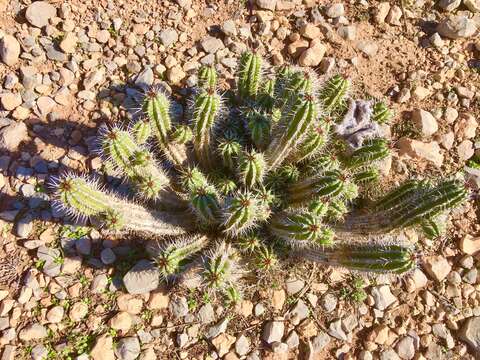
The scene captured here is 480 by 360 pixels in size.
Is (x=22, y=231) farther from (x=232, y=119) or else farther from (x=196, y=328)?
(x=232, y=119)

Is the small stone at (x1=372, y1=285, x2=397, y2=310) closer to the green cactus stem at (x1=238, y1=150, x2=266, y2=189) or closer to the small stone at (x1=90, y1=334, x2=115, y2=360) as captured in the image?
the green cactus stem at (x1=238, y1=150, x2=266, y2=189)

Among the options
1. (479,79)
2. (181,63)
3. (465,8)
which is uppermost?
(465,8)

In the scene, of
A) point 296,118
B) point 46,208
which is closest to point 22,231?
point 46,208

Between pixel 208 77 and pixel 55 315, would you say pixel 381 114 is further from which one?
pixel 55 315

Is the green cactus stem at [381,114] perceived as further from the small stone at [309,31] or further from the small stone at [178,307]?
the small stone at [178,307]

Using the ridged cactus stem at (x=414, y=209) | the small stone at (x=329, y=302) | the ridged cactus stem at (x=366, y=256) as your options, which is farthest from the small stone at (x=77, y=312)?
the ridged cactus stem at (x=414, y=209)

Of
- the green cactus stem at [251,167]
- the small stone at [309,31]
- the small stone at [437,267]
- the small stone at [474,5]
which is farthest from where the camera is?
the small stone at [474,5]

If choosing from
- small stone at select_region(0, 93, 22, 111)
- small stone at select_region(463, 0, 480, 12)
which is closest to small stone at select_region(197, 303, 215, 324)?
small stone at select_region(0, 93, 22, 111)
